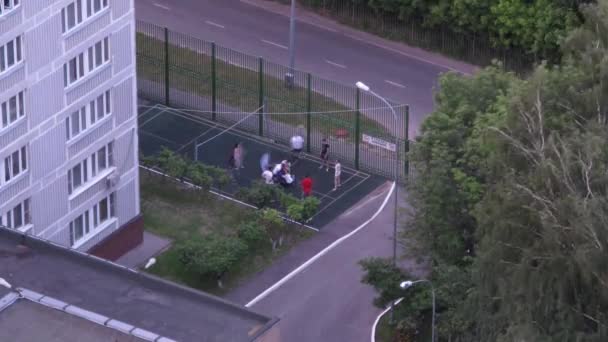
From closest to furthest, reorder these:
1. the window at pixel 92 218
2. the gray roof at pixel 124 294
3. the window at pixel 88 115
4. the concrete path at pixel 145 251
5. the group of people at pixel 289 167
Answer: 1. the gray roof at pixel 124 294
2. the window at pixel 88 115
3. the window at pixel 92 218
4. the concrete path at pixel 145 251
5. the group of people at pixel 289 167

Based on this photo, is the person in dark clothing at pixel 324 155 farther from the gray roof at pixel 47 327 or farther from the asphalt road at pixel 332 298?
the gray roof at pixel 47 327

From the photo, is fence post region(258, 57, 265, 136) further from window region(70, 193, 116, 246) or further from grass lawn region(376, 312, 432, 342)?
grass lawn region(376, 312, 432, 342)

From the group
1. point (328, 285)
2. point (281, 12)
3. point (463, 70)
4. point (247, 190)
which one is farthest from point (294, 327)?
point (281, 12)

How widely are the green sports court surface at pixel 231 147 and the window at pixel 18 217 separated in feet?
37.6

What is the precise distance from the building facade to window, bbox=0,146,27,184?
0.03 metres

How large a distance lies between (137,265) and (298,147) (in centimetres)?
1038

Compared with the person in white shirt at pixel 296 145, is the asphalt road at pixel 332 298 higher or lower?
lower

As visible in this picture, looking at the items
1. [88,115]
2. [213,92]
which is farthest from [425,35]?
[88,115]

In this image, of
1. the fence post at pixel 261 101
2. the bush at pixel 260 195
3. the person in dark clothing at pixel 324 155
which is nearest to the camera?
the bush at pixel 260 195

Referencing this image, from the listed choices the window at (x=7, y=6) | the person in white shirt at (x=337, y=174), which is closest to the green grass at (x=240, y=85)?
the person in white shirt at (x=337, y=174)

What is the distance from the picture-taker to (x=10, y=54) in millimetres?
49938

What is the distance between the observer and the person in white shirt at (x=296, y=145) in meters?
64.8

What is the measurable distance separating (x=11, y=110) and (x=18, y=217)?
3743 mm

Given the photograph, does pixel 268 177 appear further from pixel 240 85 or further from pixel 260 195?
pixel 240 85
